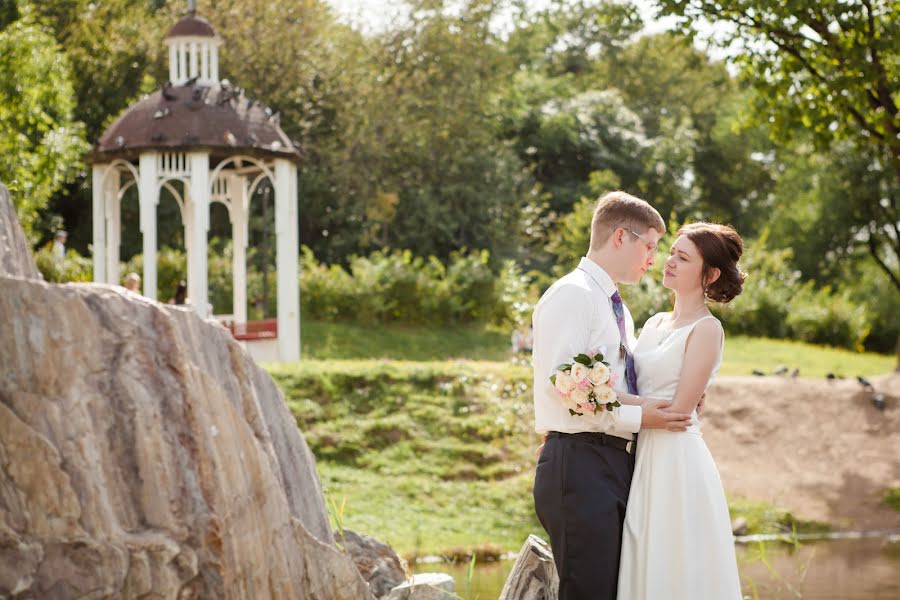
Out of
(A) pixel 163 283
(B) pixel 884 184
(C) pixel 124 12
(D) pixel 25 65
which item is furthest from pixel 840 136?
(C) pixel 124 12

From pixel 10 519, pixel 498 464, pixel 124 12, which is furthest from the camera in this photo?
pixel 124 12

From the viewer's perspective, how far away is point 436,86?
30.3 meters

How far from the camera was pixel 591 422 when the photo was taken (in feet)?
14.4

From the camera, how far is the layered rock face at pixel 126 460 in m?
3.90

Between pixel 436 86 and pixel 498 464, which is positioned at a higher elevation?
pixel 436 86

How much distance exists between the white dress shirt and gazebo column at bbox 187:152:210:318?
1271cm

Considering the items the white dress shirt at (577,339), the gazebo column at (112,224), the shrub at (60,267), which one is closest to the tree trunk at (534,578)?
the white dress shirt at (577,339)

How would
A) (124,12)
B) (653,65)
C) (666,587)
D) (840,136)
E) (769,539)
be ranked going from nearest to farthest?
(666,587) < (769,539) < (840,136) < (124,12) < (653,65)

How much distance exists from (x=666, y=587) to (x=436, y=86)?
26618mm

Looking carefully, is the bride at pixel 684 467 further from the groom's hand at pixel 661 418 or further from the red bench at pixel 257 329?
the red bench at pixel 257 329

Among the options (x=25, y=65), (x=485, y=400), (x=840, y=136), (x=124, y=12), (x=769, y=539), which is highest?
(x=124, y=12)

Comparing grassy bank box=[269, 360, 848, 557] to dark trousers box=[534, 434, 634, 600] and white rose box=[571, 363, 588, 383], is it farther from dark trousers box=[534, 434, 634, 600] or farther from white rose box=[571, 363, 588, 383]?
white rose box=[571, 363, 588, 383]

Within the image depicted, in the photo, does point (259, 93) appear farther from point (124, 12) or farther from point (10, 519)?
point (10, 519)

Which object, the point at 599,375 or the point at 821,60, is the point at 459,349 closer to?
the point at 821,60
